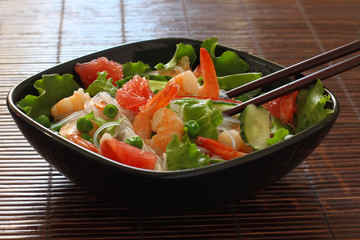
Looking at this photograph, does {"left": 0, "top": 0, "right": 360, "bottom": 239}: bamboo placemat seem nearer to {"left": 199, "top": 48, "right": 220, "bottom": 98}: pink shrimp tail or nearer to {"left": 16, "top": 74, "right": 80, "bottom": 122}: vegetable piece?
{"left": 16, "top": 74, "right": 80, "bottom": 122}: vegetable piece

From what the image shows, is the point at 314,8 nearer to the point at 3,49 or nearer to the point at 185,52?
the point at 185,52

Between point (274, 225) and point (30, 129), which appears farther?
point (274, 225)

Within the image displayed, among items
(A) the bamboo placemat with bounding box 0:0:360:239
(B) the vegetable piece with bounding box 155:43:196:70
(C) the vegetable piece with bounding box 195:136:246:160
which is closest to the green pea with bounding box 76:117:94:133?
(A) the bamboo placemat with bounding box 0:0:360:239

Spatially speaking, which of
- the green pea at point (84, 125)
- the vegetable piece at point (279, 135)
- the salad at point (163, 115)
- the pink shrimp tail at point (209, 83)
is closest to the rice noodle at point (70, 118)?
the salad at point (163, 115)

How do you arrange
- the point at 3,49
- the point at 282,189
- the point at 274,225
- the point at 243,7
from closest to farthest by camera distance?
the point at 274,225, the point at 282,189, the point at 3,49, the point at 243,7

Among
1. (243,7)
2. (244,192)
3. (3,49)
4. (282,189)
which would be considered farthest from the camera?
(243,7)

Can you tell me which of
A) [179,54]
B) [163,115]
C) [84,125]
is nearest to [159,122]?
[163,115]

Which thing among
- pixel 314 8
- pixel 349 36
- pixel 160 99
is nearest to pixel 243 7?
pixel 314 8

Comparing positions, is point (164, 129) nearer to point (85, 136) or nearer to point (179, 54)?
point (85, 136)
